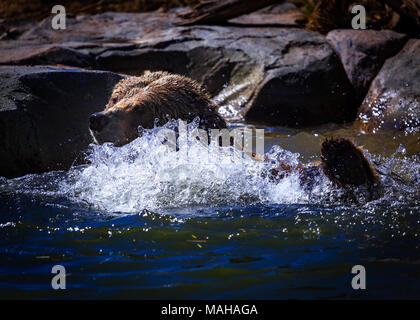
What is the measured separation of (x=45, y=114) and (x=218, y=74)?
3990mm

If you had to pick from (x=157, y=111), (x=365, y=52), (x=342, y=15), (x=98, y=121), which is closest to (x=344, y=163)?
(x=157, y=111)

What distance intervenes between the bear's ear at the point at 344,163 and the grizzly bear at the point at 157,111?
2 cm

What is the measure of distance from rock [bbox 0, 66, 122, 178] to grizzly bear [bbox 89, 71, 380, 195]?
1.29 meters

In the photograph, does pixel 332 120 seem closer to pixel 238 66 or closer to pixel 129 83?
pixel 238 66

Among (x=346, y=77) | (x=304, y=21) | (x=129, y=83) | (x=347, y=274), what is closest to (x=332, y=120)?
(x=346, y=77)

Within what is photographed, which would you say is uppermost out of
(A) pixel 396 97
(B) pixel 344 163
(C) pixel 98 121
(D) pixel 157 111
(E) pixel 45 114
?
(A) pixel 396 97

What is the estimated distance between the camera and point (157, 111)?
17.4ft

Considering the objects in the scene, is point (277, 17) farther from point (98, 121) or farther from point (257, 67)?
point (98, 121)

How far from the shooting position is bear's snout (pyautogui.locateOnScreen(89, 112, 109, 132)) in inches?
190

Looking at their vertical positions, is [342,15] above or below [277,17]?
below

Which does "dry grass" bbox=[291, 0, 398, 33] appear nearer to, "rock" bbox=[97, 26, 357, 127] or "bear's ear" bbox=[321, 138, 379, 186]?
"rock" bbox=[97, 26, 357, 127]

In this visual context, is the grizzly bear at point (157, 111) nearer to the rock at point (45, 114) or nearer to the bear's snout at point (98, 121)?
the bear's snout at point (98, 121)

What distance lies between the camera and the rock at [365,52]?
895cm

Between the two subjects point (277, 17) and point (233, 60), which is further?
point (277, 17)
